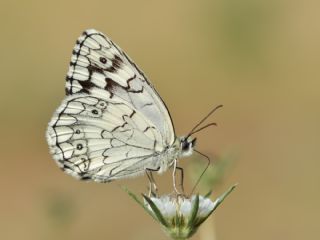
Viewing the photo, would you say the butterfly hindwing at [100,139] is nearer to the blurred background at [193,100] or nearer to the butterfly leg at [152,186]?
the butterfly leg at [152,186]

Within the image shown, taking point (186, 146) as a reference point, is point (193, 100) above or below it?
below

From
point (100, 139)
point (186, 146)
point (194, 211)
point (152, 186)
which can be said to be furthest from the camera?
point (100, 139)

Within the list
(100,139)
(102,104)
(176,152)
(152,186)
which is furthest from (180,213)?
(102,104)

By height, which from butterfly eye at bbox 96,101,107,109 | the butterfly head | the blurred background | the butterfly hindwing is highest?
the butterfly head

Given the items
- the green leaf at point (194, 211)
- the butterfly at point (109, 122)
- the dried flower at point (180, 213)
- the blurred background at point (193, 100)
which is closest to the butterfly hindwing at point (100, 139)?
the butterfly at point (109, 122)

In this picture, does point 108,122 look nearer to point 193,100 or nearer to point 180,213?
point 180,213

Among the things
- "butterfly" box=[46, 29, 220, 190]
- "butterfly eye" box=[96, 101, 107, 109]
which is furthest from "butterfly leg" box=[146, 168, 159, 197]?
"butterfly eye" box=[96, 101, 107, 109]

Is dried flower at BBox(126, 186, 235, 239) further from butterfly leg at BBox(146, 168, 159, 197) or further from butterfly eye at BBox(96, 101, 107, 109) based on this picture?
butterfly eye at BBox(96, 101, 107, 109)
